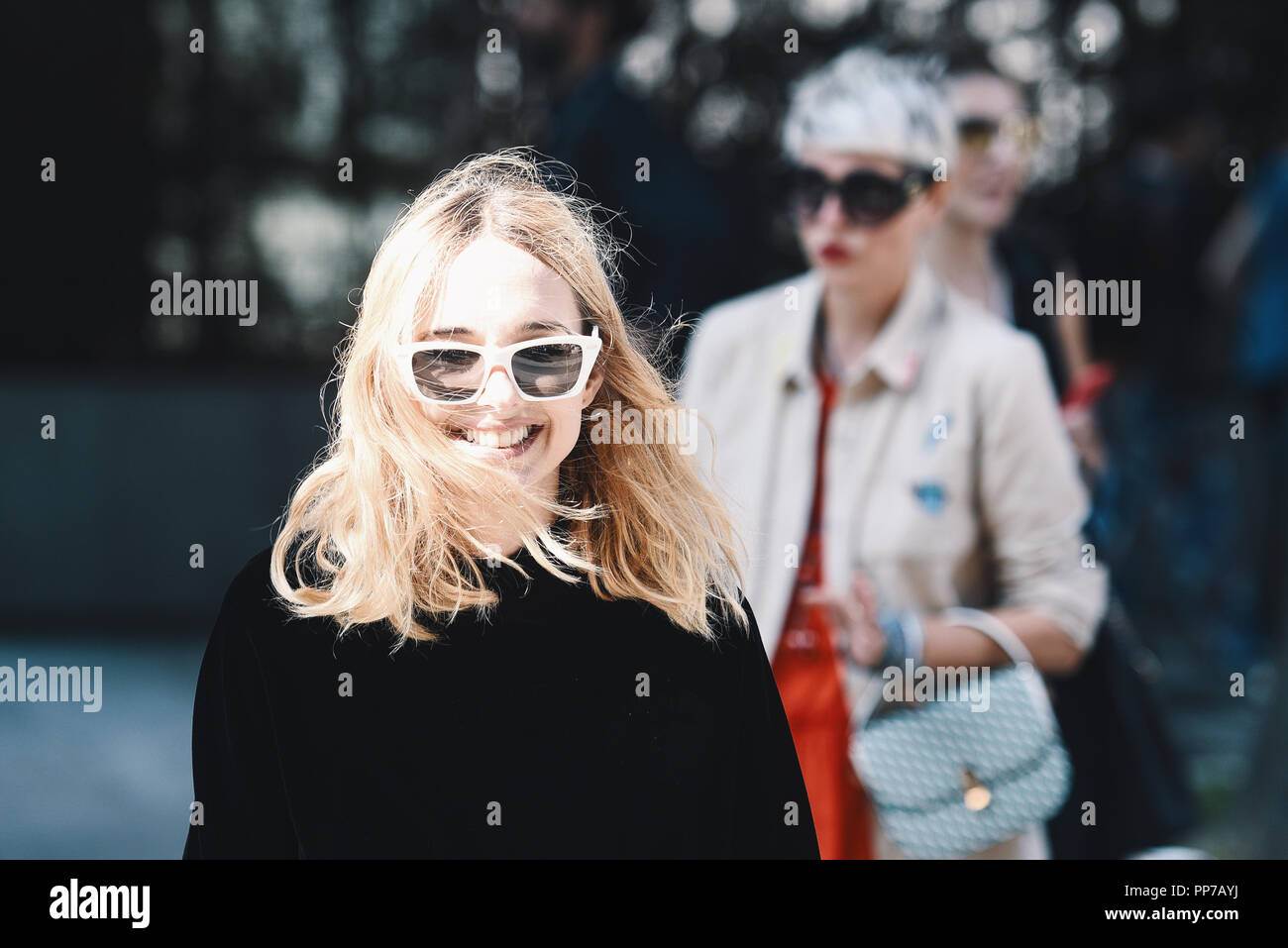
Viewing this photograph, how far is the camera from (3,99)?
573 centimetres

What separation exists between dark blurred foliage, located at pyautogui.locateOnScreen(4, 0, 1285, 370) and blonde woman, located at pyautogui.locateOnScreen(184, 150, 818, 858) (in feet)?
11.5

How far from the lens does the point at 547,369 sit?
1.59 metres

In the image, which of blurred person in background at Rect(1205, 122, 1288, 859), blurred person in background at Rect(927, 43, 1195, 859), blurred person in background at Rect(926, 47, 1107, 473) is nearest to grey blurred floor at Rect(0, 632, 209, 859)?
blurred person in background at Rect(927, 43, 1195, 859)

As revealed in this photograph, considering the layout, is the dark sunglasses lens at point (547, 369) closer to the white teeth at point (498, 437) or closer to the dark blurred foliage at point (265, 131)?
the white teeth at point (498, 437)

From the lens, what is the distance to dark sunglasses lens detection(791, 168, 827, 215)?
3592mm

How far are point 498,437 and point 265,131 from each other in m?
4.59

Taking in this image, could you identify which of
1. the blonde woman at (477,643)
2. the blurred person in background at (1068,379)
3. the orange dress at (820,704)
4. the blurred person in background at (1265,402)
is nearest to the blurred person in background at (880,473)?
the orange dress at (820,704)

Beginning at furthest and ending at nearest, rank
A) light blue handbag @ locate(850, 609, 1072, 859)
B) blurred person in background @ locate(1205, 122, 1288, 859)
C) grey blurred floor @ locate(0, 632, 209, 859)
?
grey blurred floor @ locate(0, 632, 209, 859) < blurred person in background @ locate(1205, 122, 1288, 859) < light blue handbag @ locate(850, 609, 1072, 859)

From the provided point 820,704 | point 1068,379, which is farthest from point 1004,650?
point 1068,379

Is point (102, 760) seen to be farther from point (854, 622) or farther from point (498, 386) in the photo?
point (498, 386)

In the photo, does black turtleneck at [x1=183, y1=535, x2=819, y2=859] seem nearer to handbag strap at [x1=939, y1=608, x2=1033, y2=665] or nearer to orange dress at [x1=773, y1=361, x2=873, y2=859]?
orange dress at [x1=773, y1=361, x2=873, y2=859]

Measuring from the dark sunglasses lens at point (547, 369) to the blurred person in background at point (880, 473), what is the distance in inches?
75.6
